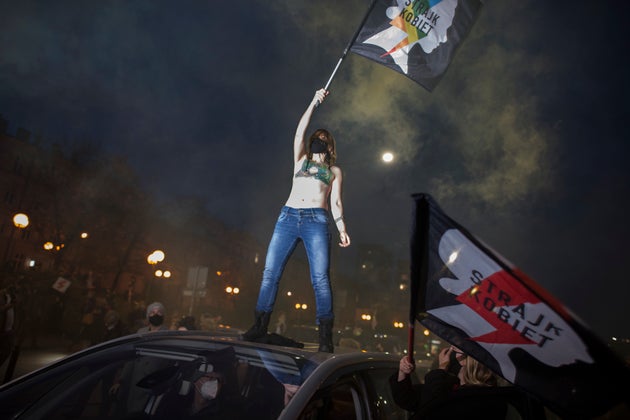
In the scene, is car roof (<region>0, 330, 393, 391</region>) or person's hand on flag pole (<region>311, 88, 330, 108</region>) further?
person's hand on flag pole (<region>311, 88, 330, 108</region>)

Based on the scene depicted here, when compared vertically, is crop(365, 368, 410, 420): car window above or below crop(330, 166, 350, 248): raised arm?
below

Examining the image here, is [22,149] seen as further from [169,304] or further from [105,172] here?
[169,304]

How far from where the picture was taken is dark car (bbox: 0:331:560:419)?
2.67 metres

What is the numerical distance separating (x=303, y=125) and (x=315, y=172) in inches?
21.4

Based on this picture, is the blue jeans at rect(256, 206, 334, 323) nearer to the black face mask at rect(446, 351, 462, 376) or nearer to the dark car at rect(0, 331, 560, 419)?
the dark car at rect(0, 331, 560, 419)

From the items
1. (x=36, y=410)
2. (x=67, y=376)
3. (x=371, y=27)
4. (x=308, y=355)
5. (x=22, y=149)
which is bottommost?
(x=36, y=410)

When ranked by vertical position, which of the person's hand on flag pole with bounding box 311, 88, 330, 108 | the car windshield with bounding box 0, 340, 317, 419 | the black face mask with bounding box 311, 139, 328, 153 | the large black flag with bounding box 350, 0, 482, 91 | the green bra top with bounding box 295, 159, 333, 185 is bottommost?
the car windshield with bounding box 0, 340, 317, 419

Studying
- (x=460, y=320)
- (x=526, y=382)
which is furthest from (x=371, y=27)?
(x=526, y=382)

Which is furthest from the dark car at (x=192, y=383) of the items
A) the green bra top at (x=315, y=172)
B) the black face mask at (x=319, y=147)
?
the black face mask at (x=319, y=147)

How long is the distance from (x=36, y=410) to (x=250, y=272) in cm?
6542

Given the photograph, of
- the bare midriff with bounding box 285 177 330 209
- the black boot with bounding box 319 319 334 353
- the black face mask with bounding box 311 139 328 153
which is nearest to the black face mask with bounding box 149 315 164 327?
the bare midriff with bounding box 285 177 330 209

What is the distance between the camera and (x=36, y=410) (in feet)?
8.85

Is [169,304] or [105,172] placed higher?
[105,172]

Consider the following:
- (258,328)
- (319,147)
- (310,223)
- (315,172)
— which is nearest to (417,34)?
(319,147)
